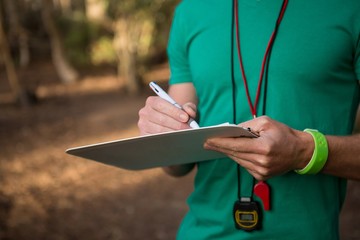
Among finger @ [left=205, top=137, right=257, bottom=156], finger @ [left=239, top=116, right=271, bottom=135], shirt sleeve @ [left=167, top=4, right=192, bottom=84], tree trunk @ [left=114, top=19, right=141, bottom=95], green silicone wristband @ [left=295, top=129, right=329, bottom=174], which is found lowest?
tree trunk @ [left=114, top=19, right=141, bottom=95]

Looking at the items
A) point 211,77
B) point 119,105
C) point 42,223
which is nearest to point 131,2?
point 119,105

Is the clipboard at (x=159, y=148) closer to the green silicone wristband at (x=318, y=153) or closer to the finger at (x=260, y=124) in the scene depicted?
the finger at (x=260, y=124)

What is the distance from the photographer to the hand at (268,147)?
45.3 inches

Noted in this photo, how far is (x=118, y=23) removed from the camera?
1052cm

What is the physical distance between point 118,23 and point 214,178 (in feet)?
31.3

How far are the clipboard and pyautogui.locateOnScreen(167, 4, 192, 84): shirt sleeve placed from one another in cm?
38

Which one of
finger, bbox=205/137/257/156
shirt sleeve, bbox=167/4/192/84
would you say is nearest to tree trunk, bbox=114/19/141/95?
shirt sleeve, bbox=167/4/192/84

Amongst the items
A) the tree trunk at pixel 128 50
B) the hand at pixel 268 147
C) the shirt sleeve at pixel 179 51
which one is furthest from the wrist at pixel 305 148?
the tree trunk at pixel 128 50

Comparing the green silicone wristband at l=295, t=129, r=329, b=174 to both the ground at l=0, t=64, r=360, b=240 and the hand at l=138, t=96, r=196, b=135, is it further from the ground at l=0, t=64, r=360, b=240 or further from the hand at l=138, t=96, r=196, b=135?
the ground at l=0, t=64, r=360, b=240

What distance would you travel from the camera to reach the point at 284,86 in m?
1.35

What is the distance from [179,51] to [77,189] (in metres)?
4.51

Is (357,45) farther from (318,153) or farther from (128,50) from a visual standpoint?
(128,50)

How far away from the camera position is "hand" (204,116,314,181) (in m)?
1.15

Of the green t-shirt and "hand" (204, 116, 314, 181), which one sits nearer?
→ "hand" (204, 116, 314, 181)
